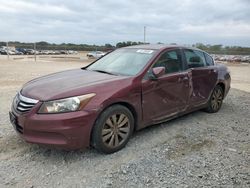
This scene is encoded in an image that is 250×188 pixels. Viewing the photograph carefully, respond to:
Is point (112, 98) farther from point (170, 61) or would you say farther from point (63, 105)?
point (170, 61)

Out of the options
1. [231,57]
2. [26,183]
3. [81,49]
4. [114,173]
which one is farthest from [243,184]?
[81,49]

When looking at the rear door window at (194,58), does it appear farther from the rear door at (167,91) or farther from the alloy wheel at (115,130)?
the alloy wheel at (115,130)

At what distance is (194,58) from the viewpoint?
5.68m

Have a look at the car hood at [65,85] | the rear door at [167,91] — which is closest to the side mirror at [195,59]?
Result: the rear door at [167,91]

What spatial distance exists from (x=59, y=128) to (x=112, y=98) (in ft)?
2.71

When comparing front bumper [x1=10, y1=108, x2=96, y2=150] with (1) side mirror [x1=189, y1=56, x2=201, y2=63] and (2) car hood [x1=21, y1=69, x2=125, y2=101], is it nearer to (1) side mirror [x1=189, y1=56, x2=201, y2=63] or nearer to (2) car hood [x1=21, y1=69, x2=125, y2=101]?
(2) car hood [x1=21, y1=69, x2=125, y2=101]

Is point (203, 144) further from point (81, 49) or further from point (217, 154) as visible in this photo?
point (81, 49)

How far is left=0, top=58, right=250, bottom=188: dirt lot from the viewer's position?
3.28 m

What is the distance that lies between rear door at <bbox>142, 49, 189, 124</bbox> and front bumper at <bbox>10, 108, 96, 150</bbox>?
3.63 feet

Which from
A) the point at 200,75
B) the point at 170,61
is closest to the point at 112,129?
the point at 170,61

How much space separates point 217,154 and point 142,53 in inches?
81.5

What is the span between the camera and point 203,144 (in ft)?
14.5

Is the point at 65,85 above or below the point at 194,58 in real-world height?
below

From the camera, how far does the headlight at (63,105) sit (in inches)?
139
